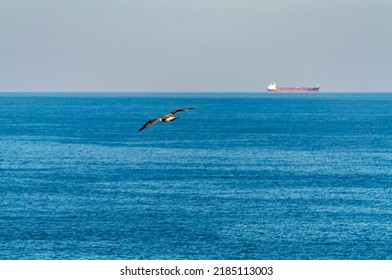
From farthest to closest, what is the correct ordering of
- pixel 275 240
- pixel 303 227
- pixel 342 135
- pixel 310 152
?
pixel 342 135 → pixel 310 152 → pixel 303 227 → pixel 275 240

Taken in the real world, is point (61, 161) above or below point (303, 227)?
above

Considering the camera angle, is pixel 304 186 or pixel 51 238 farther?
pixel 304 186

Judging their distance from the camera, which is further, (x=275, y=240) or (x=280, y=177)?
(x=280, y=177)

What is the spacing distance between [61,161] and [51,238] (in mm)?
58118

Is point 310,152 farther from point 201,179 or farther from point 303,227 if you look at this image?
point 303,227

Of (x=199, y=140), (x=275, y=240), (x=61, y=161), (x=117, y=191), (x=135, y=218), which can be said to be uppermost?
(x=199, y=140)

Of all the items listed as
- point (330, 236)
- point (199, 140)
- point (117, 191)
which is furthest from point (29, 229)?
point (199, 140)

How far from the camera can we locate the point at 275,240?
3228 inches

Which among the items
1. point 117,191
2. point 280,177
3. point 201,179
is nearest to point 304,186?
point 280,177

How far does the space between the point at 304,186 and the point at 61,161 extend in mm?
46212

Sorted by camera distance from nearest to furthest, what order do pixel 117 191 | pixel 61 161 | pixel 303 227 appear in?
pixel 303 227
pixel 117 191
pixel 61 161

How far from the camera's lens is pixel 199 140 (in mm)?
182000

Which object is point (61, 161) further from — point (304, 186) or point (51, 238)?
point (51, 238)

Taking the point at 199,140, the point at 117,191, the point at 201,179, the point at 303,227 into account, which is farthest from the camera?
the point at 199,140
